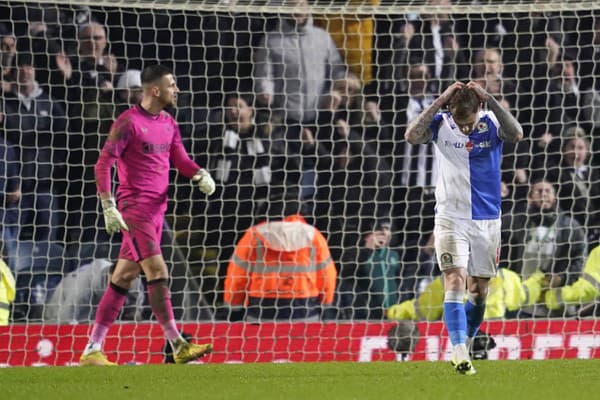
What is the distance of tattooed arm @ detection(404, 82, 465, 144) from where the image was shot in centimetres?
704

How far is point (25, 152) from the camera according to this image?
11.0 meters

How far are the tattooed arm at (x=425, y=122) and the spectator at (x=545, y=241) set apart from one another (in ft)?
11.6

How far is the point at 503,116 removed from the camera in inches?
280

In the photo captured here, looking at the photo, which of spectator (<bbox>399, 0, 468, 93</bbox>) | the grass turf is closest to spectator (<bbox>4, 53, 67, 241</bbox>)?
the grass turf

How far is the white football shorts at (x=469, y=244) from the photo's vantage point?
7176 millimetres

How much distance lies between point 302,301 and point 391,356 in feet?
3.34

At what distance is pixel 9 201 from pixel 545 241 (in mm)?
4676

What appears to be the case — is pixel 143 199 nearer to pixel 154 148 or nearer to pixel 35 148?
pixel 154 148

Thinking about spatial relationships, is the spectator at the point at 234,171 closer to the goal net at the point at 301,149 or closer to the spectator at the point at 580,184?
the goal net at the point at 301,149

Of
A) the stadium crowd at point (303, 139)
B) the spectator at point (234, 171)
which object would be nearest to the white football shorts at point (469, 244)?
the stadium crowd at point (303, 139)

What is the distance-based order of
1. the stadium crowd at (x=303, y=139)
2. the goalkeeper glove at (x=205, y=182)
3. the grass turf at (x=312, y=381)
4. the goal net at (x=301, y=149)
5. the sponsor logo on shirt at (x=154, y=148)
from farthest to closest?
the stadium crowd at (x=303, y=139) < the goal net at (x=301, y=149) < the goalkeeper glove at (x=205, y=182) < the sponsor logo on shirt at (x=154, y=148) < the grass turf at (x=312, y=381)

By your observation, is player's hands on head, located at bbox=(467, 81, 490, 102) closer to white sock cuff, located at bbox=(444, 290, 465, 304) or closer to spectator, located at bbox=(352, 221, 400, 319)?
white sock cuff, located at bbox=(444, 290, 465, 304)

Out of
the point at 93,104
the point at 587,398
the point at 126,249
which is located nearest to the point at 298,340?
the point at 126,249

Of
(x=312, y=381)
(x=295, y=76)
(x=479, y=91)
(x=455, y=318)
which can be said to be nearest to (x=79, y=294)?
(x=295, y=76)
